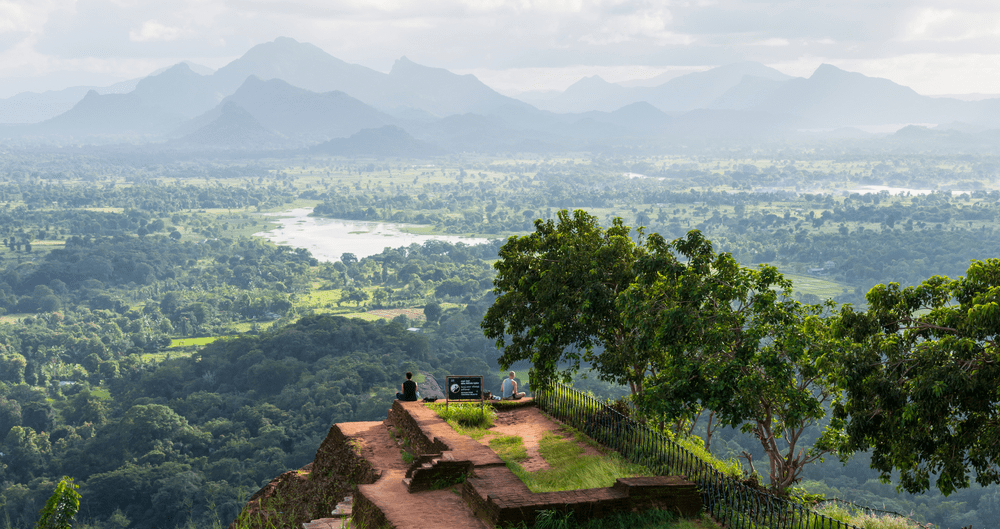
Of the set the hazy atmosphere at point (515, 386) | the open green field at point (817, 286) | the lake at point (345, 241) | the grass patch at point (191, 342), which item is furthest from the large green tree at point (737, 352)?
the lake at point (345, 241)

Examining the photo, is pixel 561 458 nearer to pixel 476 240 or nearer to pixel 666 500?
pixel 666 500

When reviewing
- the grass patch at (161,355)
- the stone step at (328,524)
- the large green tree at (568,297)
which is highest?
the large green tree at (568,297)

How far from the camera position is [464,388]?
19.3 m

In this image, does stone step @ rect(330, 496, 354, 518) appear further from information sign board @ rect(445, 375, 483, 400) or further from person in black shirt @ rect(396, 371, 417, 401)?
person in black shirt @ rect(396, 371, 417, 401)

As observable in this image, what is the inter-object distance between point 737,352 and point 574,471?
3.84m

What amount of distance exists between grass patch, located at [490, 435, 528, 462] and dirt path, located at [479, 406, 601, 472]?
4.5 inches

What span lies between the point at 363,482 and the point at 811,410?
9.02 meters

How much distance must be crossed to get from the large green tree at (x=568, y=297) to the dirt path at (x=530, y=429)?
0.97 metres

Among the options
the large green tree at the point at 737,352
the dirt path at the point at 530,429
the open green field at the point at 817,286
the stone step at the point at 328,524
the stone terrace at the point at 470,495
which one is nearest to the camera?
the stone terrace at the point at 470,495

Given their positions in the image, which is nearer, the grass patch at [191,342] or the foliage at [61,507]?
the foliage at [61,507]

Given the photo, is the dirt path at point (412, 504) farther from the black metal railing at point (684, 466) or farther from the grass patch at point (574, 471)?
the black metal railing at point (684, 466)

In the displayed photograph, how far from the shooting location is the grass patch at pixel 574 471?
559 inches

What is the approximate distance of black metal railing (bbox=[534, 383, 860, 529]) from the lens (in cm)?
1229

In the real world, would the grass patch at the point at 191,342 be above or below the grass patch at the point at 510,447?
below
